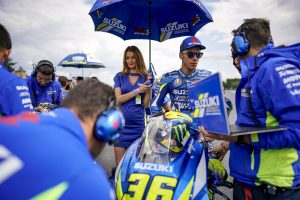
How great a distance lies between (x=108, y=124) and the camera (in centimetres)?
133

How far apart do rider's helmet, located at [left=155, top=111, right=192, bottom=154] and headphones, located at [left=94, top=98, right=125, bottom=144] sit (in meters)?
1.38

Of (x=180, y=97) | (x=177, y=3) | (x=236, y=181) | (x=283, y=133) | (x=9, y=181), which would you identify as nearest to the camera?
(x=9, y=181)

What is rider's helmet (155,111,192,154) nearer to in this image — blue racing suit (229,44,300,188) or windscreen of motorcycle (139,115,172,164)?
windscreen of motorcycle (139,115,172,164)

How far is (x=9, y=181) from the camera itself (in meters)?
0.99

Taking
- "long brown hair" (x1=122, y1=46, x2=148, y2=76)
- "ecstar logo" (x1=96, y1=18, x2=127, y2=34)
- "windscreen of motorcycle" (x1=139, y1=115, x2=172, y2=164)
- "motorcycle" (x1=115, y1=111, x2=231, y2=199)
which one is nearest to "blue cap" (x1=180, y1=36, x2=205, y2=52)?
"long brown hair" (x1=122, y1=46, x2=148, y2=76)

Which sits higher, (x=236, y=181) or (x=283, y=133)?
(x=283, y=133)

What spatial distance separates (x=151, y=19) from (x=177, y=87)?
4.19 ft

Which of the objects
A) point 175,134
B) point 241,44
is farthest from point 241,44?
point 175,134

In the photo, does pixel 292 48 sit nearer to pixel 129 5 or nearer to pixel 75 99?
pixel 75 99

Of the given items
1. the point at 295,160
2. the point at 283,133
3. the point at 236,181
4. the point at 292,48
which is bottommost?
the point at 236,181

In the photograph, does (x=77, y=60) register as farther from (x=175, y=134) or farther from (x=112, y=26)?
(x=175, y=134)

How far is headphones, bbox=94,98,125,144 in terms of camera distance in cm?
130

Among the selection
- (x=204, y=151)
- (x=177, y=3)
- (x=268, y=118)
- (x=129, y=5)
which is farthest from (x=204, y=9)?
(x=268, y=118)

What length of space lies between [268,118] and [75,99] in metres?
1.34
